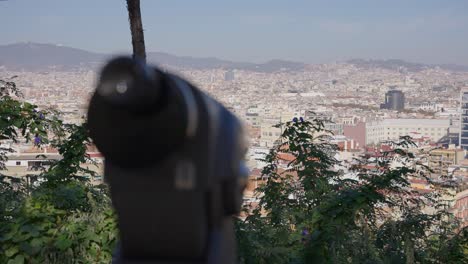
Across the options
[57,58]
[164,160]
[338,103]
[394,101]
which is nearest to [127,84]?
[164,160]

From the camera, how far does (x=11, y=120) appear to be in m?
3.44

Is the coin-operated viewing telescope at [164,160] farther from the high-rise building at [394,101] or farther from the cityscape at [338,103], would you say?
the high-rise building at [394,101]

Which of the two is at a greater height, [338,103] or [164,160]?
[164,160]

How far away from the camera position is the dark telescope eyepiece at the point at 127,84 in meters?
0.91

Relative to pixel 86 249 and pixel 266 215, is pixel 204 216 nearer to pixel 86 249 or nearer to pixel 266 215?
pixel 86 249

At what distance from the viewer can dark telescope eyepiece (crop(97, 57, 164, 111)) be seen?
0.91m

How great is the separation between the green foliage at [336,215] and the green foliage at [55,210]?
0.70 meters

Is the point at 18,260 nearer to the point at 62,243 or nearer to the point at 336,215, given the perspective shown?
the point at 62,243

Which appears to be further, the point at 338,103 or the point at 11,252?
the point at 338,103

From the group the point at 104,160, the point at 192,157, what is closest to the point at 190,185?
the point at 192,157

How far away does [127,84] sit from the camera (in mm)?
910

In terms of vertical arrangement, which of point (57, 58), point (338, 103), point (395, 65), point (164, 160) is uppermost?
point (395, 65)

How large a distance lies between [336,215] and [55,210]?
138 centimetres

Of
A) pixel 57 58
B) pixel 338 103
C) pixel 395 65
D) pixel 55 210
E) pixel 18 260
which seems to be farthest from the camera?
pixel 395 65
